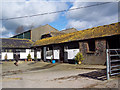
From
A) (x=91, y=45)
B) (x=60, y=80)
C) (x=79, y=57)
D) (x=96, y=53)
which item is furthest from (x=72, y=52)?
(x=60, y=80)

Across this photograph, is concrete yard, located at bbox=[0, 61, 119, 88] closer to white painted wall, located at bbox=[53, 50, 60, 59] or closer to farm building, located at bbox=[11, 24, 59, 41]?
white painted wall, located at bbox=[53, 50, 60, 59]

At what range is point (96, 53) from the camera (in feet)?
51.7

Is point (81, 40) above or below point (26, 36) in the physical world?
below

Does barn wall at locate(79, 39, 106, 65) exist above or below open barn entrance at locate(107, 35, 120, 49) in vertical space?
below

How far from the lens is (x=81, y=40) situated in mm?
17641

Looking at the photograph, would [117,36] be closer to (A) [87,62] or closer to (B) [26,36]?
(A) [87,62]

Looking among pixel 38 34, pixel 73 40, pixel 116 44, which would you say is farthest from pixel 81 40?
pixel 38 34

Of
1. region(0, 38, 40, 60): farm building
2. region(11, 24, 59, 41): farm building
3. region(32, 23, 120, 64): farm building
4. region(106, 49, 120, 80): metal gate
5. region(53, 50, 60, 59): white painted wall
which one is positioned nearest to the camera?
region(106, 49, 120, 80): metal gate

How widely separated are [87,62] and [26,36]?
28762mm

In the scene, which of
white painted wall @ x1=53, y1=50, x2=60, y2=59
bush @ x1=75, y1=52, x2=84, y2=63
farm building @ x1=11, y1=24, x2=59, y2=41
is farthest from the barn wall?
farm building @ x1=11, y1=24, x2=59, y2=41

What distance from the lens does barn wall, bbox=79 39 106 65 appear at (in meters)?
15.2

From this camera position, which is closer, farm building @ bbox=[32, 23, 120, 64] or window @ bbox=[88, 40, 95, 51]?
farm building @ bbox=[32, 23, 120, 64]

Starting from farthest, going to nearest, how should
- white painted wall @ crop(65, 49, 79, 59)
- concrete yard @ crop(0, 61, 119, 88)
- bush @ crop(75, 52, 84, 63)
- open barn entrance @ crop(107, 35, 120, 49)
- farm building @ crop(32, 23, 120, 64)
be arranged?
white painted wall @ crop(65, 49, 79, 59)
bush @ crop(75, 52, 84, 63)
farm building @ crop(32, 23, 120, 64)
open barn entrance @ crop(107, 35, 120, 49)
concrete yard @ crop(0, 61, 119, 88)

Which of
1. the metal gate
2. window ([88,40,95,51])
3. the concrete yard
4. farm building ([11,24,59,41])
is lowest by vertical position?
the concrete yard
